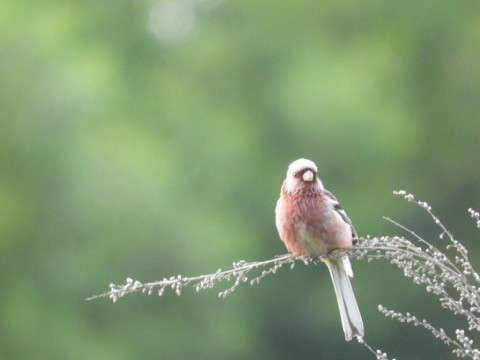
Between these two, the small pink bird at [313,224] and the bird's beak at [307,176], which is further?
the bird's beak at [307,176]

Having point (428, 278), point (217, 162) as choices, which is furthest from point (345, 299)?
point (217, 162)

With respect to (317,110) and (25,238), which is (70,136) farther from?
(317,110)

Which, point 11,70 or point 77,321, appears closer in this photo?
point 77,321

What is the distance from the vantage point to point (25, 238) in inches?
425

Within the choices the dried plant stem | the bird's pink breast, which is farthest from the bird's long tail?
the dried plant stem

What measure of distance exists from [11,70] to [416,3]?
153 inches

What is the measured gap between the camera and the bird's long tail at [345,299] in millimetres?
4395

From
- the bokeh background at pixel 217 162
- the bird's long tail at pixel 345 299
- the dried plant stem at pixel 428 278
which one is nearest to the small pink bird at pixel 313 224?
the bird's long tail at pixel 345 299

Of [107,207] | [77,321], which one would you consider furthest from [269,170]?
[77,321]

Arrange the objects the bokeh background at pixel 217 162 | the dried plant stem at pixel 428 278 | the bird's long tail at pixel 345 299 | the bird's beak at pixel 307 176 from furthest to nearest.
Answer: the bokeh background at pixel 217 162 < the bird's beak at pixel 307 176 < the bird's long tail at pixel 345 299 < the dried plant stem at pixel 428 278

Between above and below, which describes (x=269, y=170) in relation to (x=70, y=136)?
below

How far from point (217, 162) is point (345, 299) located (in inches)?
231

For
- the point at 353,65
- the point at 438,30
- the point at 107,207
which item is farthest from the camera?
the point at 438,30

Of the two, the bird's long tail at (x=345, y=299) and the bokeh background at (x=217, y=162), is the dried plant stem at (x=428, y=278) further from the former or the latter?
the bokeh background at (x=217, y=162)
